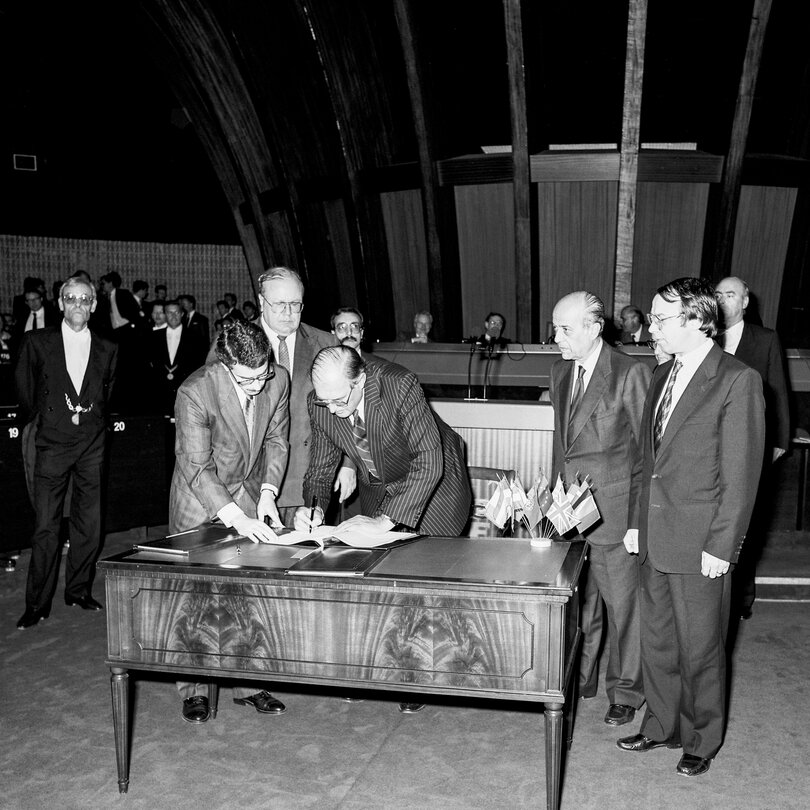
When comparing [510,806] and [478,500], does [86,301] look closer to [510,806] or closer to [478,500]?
[478,500]

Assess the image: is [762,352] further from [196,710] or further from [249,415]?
[196,710]

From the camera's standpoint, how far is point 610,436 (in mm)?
3334

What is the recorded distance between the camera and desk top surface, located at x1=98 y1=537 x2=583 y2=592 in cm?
238

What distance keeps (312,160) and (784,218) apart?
20.0ft

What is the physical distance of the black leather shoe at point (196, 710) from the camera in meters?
3.33

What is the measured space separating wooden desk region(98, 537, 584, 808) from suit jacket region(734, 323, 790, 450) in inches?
81.2

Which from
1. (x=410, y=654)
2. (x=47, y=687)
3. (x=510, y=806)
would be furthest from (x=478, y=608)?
(x=47, y=687)

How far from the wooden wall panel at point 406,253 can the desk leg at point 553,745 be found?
932cm

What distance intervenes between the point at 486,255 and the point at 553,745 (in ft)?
31.9

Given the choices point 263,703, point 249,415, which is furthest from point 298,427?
point 263,703

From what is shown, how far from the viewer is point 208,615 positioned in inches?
99.9

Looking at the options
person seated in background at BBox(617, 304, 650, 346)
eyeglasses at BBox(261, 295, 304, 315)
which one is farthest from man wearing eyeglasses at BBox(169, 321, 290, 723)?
person seated in background at BBox(617, 304, 650, 346)

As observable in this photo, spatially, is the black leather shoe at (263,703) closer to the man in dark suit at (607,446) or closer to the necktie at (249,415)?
the necktie at (249,415)

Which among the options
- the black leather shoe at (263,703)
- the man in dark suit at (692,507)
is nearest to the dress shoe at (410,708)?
the black leather shoe at (263,703)
